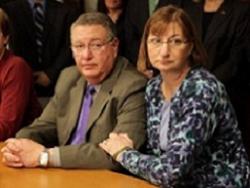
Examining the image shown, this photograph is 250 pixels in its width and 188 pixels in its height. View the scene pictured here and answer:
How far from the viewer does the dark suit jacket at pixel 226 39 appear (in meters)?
3.51

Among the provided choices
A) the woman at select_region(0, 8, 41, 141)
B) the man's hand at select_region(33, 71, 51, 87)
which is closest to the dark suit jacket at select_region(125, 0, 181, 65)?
the man's hand at select_region(33, 71, 51, 87)

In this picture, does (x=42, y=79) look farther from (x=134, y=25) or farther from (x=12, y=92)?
(x=12, y=92)

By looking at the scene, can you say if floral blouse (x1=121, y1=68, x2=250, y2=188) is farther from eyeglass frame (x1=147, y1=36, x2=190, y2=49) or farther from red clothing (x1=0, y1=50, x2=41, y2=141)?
red clothing (x1=0, y1=50, x2=41, y2=141)

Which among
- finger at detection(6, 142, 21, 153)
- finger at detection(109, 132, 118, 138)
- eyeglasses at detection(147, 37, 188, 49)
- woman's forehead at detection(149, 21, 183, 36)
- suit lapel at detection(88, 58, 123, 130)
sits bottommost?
finger at detection(6, 142, 21, 153)

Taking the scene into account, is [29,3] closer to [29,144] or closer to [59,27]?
[59,27]

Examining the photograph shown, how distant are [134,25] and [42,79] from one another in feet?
A: 2.50

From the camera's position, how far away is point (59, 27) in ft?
14.3

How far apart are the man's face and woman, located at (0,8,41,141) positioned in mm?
528

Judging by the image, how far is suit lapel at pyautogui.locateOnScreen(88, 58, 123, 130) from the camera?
2615mm

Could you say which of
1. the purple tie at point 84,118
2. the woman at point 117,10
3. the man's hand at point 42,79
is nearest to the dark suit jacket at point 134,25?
the woman at point 117,10

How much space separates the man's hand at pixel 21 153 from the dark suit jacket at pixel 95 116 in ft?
0.36

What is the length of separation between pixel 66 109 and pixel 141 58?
0.43 m

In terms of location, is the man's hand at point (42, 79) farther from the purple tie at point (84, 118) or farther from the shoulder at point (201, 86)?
the shoulder at point (201, 86)

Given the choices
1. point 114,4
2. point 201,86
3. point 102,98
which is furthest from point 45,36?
point 201,86
